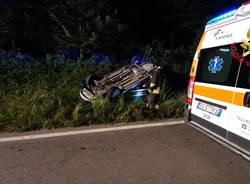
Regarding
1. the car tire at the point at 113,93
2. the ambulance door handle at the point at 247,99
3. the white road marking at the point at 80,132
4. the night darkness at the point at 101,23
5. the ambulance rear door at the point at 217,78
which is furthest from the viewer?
the night darkness at the point at 101,23

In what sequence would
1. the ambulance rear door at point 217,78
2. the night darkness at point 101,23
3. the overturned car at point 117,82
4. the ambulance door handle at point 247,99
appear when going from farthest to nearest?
the night darkness at point 101,23
the overturned car at point 117,82
the ambulance rear door at point 217,78
the ambulance door handle at point 247,99

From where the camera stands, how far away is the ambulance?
430 cm

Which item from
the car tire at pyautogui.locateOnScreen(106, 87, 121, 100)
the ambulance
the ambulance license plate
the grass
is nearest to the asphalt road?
the ambulance

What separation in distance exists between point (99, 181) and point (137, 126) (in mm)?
2491

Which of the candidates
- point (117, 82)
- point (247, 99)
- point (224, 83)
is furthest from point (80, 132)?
point (247, 99)

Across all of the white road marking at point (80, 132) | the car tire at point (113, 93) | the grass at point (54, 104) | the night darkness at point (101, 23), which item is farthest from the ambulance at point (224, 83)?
the night darkness at point (101, 23)

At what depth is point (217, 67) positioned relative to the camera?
5.12 metres

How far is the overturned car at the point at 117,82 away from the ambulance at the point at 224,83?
239 cm

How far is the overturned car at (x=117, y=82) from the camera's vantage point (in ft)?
25.7

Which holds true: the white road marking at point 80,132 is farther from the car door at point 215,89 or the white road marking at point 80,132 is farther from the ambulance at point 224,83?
Answer: the car door at point 215,89

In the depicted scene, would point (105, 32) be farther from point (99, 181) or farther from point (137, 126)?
point (99, 181)

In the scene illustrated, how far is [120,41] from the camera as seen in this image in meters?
11.9

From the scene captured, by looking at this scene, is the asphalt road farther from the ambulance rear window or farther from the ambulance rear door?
the ambulance rear window

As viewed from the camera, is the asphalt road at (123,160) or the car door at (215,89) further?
the car door at (215,89)
